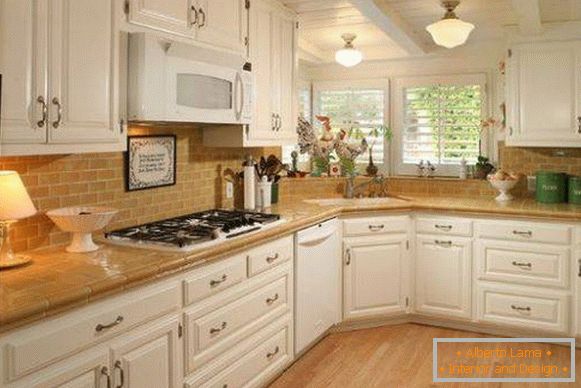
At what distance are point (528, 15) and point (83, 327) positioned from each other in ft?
9.88

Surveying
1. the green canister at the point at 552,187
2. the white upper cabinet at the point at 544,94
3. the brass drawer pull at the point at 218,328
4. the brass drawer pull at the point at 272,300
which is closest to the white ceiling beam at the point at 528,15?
the white upper cabinet at the point at 544,94

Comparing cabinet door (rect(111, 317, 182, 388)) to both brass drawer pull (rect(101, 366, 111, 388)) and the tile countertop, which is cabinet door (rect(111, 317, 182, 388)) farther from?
the tile countertop

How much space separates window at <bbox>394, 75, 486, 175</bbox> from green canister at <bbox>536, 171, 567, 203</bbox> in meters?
0.66

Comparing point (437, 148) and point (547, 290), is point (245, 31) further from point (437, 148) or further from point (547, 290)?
point (547, 290)

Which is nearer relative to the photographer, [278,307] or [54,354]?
[54,354]

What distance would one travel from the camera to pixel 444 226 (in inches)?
151

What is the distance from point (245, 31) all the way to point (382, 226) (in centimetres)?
164

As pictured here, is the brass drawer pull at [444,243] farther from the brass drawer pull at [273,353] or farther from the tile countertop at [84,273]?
the brass drawer pull at [273,353]

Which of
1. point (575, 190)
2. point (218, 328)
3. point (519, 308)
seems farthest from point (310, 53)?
point (218, 328)

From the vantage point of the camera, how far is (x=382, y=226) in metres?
3.82

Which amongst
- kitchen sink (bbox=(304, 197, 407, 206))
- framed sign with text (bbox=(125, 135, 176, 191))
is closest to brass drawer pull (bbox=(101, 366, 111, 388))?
framed sign with text (bbox=(125, 135, 176, 191))

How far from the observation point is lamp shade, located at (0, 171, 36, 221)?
6.32 feet

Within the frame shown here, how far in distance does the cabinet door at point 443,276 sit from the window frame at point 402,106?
95 centimetres

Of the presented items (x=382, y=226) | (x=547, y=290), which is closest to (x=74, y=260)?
(x=382, y=226)
